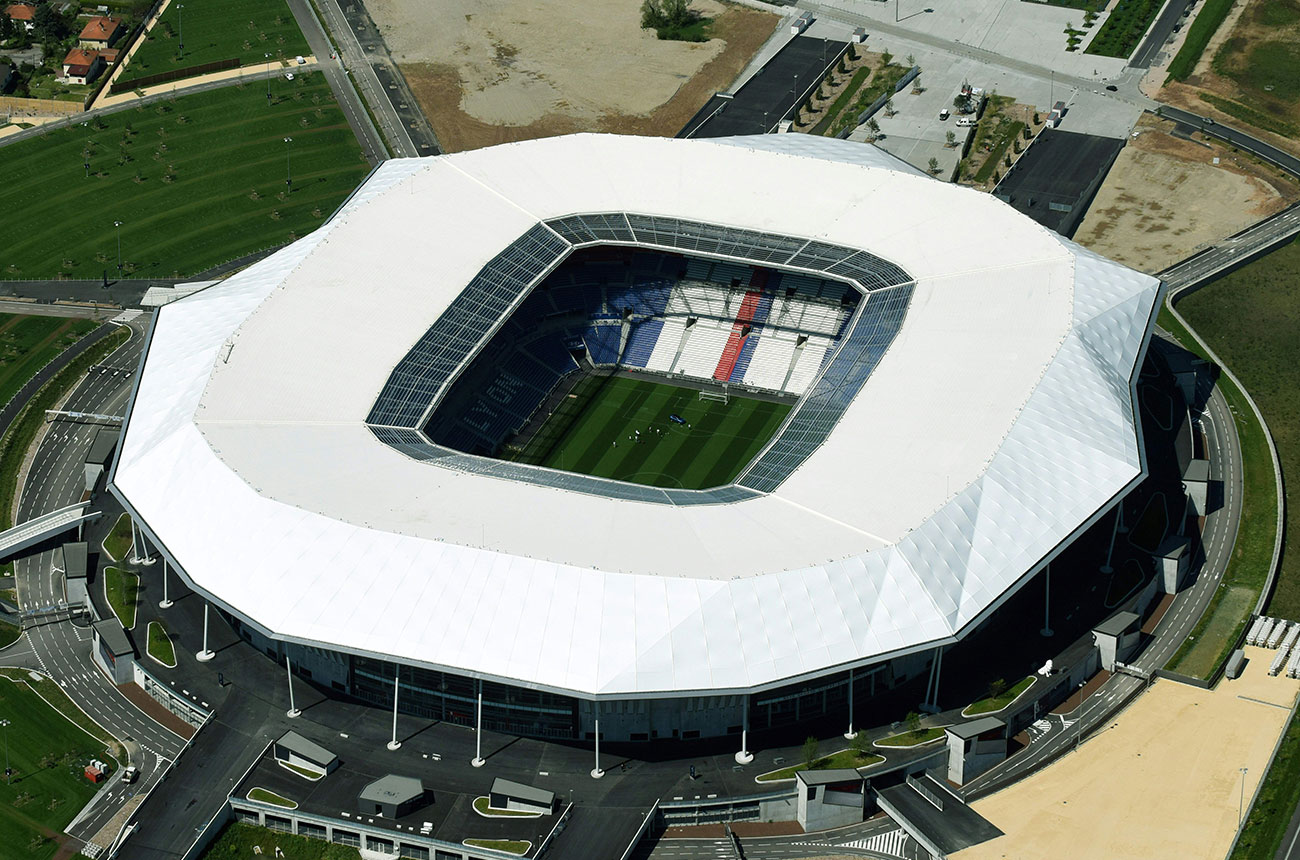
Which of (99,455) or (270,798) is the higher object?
(99,455)

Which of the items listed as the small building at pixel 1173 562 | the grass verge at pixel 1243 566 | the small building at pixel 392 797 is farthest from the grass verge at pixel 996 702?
the small building at pixel 392 797

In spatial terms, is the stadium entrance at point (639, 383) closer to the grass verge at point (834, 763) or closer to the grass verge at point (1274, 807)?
the grass verge at point (834, 763)

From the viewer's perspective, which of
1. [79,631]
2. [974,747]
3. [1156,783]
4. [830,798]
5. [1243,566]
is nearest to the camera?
[830,798]

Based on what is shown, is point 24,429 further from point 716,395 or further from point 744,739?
point 744,739

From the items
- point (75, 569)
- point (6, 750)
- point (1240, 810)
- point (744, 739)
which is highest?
point (75, 569)

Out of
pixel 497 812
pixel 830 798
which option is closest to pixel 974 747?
pixel 830 798

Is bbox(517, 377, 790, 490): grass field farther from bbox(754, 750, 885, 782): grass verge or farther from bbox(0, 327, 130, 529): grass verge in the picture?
bbox(0, 327, 130, 529): grass verge
